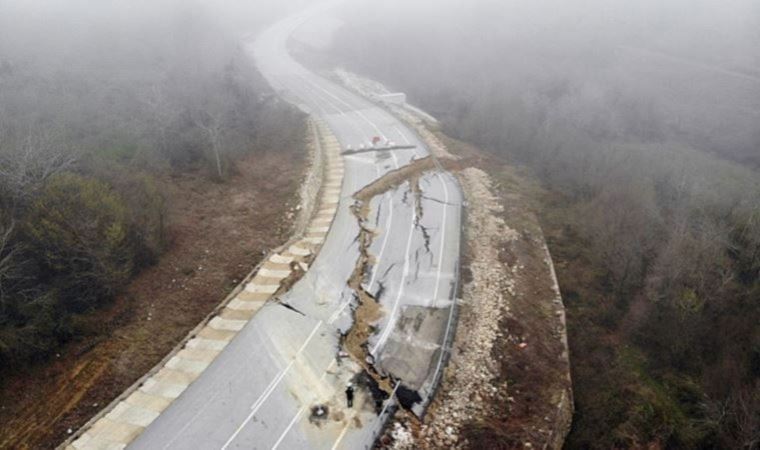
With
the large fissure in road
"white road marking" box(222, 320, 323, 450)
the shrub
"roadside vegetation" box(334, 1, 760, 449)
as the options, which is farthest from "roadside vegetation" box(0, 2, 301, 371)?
"roadside vegetation" box(334, 1, 760, 449)

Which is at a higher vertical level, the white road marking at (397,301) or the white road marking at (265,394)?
the white road marking at (397,301)

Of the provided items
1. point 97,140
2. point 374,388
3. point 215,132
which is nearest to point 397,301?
point 374,388

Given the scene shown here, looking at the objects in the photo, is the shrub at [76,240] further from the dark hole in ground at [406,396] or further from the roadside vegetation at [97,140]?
the dark hole in ground at [406,396]

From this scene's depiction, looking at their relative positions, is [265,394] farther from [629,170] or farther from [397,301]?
[629,170]

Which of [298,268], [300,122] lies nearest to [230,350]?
[298,268]

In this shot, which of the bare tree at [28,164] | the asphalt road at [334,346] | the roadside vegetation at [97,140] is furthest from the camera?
the bare tree at [28,164]

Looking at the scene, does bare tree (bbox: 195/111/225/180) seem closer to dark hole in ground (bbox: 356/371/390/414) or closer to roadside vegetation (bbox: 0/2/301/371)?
roadside vegetation (bbox: 0/2/301/371)

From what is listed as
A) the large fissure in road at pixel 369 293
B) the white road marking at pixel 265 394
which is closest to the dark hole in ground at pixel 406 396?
the large fissure in road at pixel 369 293

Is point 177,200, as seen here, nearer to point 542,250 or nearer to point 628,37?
point 542,250
